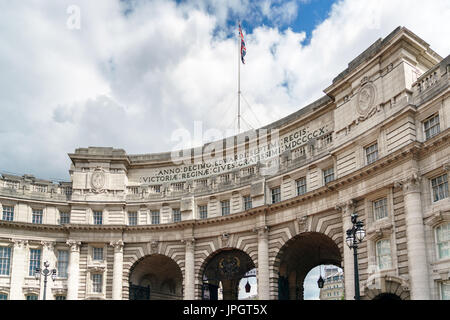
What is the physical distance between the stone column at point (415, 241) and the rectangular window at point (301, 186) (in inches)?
453

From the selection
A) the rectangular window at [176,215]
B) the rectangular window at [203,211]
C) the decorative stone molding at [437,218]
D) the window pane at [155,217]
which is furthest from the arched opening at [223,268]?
the decorative stone molding at [437,218]

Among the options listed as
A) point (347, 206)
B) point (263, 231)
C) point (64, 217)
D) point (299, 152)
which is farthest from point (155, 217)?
point (347, 206)

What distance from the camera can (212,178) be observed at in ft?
163

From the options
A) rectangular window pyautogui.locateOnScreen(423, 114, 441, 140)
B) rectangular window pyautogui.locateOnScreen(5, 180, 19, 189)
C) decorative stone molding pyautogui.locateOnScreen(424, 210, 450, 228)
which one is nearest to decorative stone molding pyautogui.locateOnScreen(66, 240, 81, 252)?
rectangular window pyautogui.locateOnScreen(5, 180, 19, 189)

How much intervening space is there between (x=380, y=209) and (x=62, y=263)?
1280 inches

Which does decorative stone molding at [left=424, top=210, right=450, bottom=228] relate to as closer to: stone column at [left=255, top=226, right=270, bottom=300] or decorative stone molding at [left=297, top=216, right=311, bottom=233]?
decorative stone molding at [left=297, top=216, right=311, bottom=233]

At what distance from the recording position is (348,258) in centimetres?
3538

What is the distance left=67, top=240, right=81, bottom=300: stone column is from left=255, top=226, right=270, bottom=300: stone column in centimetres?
1826

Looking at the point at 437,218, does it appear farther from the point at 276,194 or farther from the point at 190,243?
Result: the point at 190,243

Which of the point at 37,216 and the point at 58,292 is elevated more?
the point at 37,216

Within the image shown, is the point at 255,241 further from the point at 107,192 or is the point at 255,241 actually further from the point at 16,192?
the point at 16,192

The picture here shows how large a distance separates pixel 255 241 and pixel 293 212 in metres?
4.93

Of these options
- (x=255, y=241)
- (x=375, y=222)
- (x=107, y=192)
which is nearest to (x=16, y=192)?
(x=107, y=192)

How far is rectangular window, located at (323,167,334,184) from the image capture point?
39.6 meters
